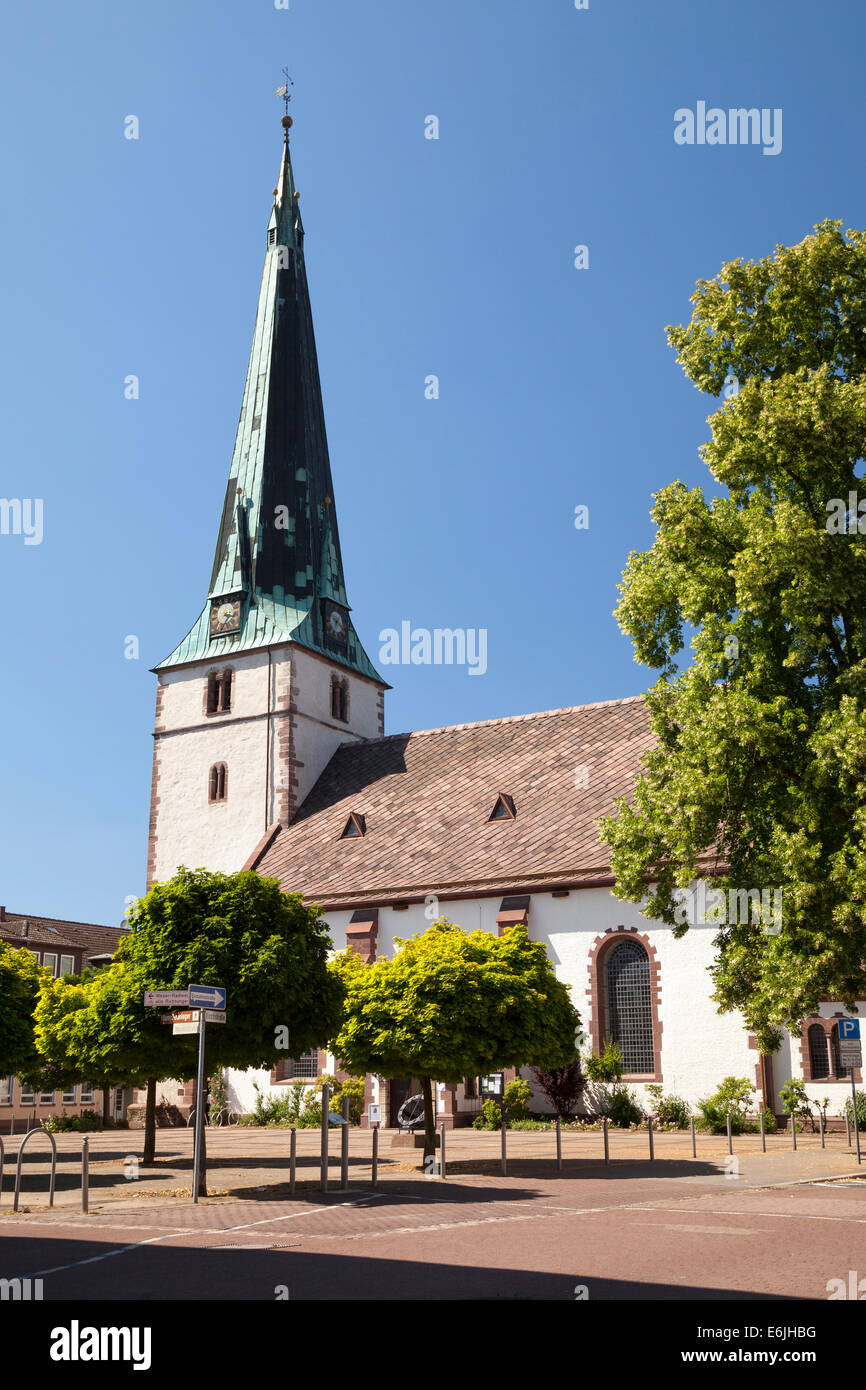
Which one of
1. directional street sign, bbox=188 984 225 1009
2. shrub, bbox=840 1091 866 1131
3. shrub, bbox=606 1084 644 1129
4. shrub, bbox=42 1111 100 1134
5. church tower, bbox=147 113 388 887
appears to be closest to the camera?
directional street sign, bbox=188 984 225 1009

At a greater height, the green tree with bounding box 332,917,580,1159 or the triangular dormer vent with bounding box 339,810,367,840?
the triangular dormer vent with bounding box 339,810,367,840

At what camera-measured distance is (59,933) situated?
58.5m

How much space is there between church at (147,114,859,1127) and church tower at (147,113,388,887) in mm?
86

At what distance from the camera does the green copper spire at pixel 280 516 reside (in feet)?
162

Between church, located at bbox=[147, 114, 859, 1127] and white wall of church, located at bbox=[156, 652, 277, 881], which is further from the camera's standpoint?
white wall of church, located at bbox=[156, 652, 277, 881]

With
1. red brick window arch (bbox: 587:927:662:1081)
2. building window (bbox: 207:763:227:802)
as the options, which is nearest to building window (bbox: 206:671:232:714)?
building window (bbox: 207:763:227:802)

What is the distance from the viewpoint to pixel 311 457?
169 ft

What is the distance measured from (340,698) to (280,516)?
7646mm

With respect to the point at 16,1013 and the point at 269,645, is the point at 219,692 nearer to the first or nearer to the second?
the point at 269,645

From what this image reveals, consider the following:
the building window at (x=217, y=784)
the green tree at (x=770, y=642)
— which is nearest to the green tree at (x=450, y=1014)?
the green tree at (x=770, y=642)

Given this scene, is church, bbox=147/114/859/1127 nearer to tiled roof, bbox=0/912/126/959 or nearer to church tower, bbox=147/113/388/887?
church tower, bbox=147/113/388/887

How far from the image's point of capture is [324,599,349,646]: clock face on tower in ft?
165

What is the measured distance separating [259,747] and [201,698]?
12.5 ft
